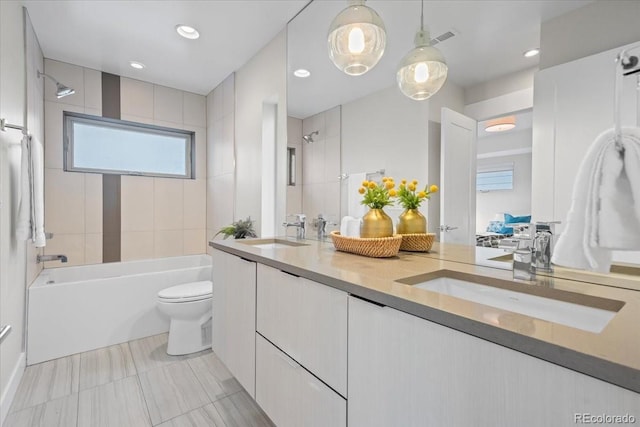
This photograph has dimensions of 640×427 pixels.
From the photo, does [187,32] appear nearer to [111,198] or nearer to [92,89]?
[92,89]

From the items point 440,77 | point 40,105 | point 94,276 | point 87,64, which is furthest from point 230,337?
point 87,64

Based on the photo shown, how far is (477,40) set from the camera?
1.18m

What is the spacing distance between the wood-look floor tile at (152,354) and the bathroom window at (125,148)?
1728 mm

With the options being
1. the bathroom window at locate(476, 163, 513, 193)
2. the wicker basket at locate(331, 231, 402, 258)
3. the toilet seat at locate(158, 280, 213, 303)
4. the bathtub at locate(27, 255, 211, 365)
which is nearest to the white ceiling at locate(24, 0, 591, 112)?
the bathroom window at locate(476, 163, 513, 193)

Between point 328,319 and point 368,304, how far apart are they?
0.19 m

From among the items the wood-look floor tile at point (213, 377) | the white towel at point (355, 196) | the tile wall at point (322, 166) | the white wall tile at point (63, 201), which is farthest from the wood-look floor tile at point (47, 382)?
the white towel at point (355, 196)

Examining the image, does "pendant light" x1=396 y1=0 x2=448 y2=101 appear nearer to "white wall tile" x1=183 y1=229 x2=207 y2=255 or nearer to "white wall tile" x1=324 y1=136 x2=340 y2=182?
"white wall tile" x1=324 y1=136 x2=340 y2=182

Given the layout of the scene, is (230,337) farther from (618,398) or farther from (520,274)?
(618,398)

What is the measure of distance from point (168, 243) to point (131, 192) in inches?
25.9

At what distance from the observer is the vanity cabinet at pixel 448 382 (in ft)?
1.52

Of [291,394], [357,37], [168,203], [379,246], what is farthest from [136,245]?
[357,37]

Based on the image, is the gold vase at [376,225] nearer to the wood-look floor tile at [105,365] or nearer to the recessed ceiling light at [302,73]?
the recessed ceiling light at [302,73]

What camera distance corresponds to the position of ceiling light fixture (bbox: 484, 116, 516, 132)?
1067mm

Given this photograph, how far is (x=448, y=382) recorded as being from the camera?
2.01 feet
